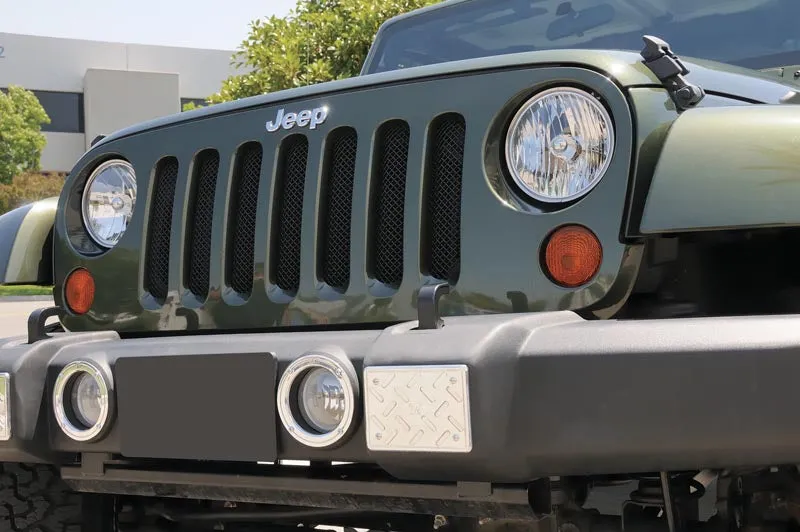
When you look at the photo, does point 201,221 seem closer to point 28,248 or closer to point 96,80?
point 28,248

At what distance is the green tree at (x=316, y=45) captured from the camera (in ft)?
26.7

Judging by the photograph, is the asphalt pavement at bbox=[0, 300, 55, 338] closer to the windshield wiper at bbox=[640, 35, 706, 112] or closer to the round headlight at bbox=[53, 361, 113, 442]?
the round headlight at bbox=[53, 361, 113, 442]

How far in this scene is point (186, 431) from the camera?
2168 mm

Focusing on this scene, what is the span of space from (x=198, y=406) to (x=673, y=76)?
1.21 m

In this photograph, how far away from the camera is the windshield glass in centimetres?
334

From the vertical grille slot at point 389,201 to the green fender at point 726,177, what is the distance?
1.99ft

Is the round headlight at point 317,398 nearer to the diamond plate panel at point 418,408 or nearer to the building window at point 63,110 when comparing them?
the diamond plate panel at point 418,408

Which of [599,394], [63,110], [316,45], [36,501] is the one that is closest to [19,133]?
[63,110]

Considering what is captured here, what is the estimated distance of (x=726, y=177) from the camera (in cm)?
193

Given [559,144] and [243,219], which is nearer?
[559,144]

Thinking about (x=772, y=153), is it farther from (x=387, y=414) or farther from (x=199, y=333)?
(x=199, y=333)

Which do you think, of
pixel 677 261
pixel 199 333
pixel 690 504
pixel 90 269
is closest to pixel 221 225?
pixel 199 333

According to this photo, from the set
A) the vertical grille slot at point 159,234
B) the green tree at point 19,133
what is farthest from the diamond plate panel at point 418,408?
the green tree at point 19,133

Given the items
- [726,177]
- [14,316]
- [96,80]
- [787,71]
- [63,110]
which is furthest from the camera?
[63,110]
